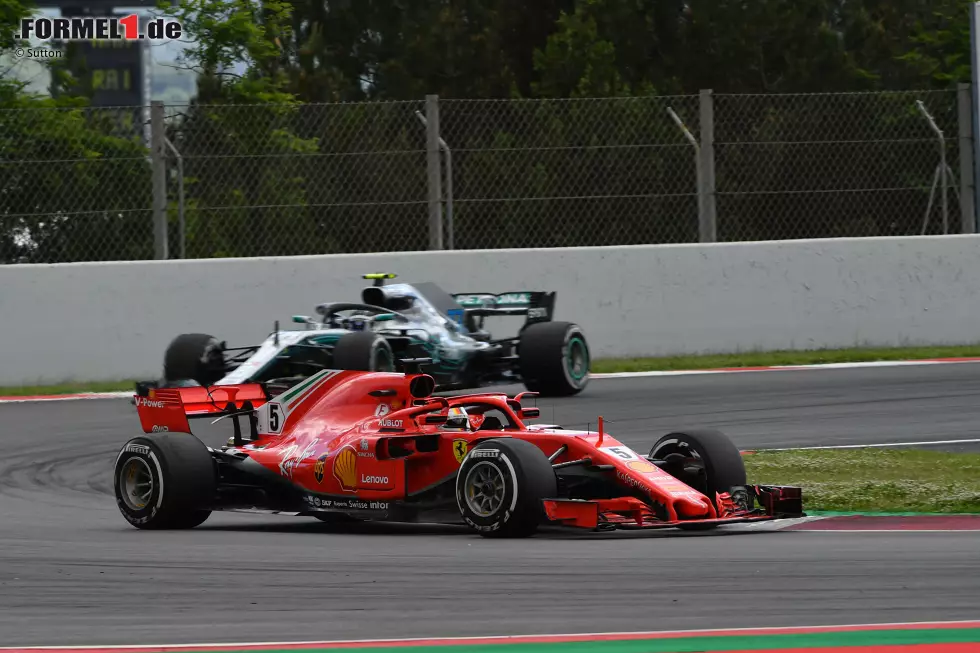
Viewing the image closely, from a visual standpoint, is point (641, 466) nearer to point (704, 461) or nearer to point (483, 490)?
point (704, 461)

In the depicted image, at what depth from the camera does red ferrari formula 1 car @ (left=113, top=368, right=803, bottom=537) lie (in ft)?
27.6

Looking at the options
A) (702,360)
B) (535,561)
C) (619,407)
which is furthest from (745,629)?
(702,360)

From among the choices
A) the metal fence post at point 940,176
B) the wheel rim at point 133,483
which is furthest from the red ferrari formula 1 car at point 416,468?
the metal fence post at point 940,176

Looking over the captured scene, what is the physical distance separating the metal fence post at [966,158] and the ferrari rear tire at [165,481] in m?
12.0

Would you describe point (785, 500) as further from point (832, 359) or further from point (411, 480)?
point (832, 359)

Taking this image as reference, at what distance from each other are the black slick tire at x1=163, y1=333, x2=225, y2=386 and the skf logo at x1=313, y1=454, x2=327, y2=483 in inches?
208

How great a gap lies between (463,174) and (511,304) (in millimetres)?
2644

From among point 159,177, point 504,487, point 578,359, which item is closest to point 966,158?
point 578,359

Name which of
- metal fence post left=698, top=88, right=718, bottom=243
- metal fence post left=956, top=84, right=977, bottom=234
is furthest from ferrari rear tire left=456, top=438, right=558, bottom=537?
metal fence post left=956, top=84, right=977, bottom=234

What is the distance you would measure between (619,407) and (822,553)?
6891 mm

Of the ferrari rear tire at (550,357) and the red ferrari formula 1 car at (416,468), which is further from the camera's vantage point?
the ferrari rear tire at (550,357)

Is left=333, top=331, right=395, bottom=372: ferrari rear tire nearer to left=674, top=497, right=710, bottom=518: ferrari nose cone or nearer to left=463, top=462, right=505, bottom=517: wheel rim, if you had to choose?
left=463, top=462, right=505, bottom=517: wheel rim

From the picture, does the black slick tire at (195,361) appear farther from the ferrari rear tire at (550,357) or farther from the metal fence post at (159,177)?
the metal fence post at (159,177)

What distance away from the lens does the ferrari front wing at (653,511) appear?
27.3ft
